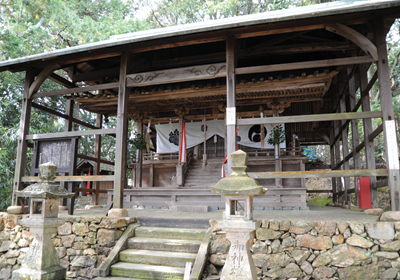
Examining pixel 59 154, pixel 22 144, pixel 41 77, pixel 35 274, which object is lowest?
pixel 35 274

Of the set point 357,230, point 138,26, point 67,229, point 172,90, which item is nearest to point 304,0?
point 138,26

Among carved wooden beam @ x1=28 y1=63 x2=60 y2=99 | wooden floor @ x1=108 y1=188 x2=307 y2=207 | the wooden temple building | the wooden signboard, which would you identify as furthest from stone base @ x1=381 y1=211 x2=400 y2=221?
carved wooden beam @ x1=28 y1=63 x2=60 y2=99

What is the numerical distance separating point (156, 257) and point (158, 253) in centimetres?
14

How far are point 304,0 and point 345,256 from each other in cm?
1536

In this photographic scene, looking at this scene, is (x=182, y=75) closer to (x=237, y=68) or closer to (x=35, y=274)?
(x=237, y=68)

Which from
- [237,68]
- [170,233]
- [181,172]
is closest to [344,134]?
[237,68]

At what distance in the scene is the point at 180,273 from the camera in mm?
4465

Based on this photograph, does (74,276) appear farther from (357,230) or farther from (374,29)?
(374,29)

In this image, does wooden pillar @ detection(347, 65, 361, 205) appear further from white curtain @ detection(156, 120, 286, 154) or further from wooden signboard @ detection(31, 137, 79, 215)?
wooden signboard @ detection(31, 137, 79, 215)

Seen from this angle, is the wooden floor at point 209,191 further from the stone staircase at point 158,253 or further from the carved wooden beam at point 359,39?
the carved wooden beam at point 359,39

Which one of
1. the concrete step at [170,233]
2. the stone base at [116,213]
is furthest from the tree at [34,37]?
the concrete step at [170,233]

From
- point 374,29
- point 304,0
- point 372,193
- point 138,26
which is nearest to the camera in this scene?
point 374,29

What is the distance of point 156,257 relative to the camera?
4.88 m

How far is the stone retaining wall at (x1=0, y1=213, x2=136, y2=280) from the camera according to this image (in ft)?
18.5
